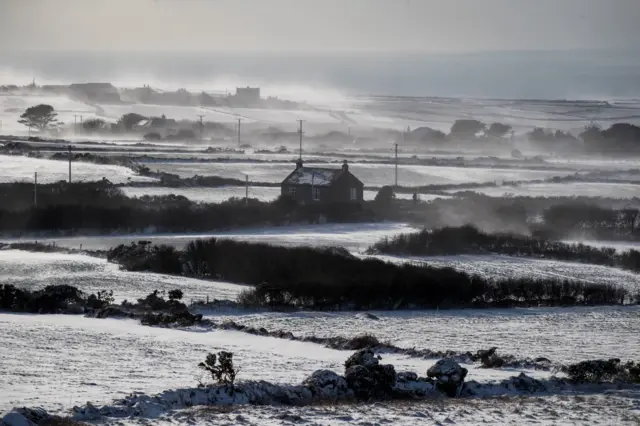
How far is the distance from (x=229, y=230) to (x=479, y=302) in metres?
13.6

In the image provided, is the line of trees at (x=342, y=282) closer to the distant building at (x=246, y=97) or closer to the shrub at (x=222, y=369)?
the shrub at (x=222, y=369)

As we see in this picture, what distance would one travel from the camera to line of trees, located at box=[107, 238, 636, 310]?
24.4 m

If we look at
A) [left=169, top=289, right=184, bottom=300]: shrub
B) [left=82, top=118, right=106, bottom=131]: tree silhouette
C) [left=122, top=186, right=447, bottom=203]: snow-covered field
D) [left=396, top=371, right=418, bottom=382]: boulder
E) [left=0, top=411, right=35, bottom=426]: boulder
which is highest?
[left=82, top=118, right=106, bottom=131]: tree silhouette

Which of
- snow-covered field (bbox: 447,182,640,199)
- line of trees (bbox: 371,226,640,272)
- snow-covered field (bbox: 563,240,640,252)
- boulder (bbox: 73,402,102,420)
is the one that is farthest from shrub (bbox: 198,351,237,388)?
snow-covered field (bbox: 447,182,640,199)

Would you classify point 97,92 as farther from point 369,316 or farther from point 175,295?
point 369,316

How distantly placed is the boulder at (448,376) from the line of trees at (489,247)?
612 inches

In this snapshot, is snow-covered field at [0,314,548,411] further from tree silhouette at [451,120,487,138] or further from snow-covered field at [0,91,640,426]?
tree silhouette at [451,120,487,138]

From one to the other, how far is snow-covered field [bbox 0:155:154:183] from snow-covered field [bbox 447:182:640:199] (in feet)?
46.7

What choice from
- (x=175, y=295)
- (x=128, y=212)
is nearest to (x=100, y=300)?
(x=175, y=295)

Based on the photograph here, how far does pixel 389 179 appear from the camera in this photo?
55.9m

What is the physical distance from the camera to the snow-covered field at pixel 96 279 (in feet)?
82.3

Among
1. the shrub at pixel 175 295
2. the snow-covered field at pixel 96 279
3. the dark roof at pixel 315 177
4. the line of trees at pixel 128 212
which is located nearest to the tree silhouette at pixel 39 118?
the line of trees at pixel 128 212

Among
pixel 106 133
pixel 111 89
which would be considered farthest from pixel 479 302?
pixel 111 89

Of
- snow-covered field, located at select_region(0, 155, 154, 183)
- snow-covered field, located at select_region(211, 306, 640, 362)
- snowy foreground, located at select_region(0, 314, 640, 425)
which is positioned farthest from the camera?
snow-covered field, located at select_region(0, 155, 154, 183)
